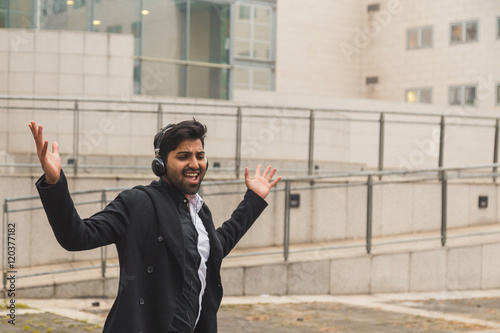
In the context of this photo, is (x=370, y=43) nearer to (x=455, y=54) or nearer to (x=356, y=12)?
(x=356, y=12)

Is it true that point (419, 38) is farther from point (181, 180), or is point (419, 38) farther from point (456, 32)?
point (181, 180)

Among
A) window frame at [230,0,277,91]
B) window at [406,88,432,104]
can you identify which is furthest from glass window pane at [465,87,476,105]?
window frame at [230,0,277,91]

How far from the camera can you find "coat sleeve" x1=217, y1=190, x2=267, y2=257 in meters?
4.25

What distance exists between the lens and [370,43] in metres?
37.8

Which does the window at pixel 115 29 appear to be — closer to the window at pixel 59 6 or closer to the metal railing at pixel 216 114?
the window at pixel 59 6

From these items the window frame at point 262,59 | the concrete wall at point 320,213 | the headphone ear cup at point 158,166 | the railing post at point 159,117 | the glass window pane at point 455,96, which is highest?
the window frame at point 262,59

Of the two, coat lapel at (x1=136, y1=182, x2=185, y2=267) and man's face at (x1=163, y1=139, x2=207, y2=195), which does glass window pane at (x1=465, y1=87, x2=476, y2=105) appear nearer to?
man's face at (x1=163, y1=139, x2=207, y2=195)

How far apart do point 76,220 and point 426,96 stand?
33698mm

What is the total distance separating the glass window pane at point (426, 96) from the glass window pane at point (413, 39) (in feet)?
6.46

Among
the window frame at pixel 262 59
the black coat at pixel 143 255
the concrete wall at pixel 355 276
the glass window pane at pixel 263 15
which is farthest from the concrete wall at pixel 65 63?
the glass window pane at pixel 263 15

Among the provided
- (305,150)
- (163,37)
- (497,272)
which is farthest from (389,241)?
(163,37)

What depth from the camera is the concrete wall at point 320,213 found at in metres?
11.9

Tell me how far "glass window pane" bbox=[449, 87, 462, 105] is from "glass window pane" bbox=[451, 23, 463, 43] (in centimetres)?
202

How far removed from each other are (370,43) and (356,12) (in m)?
1.53
